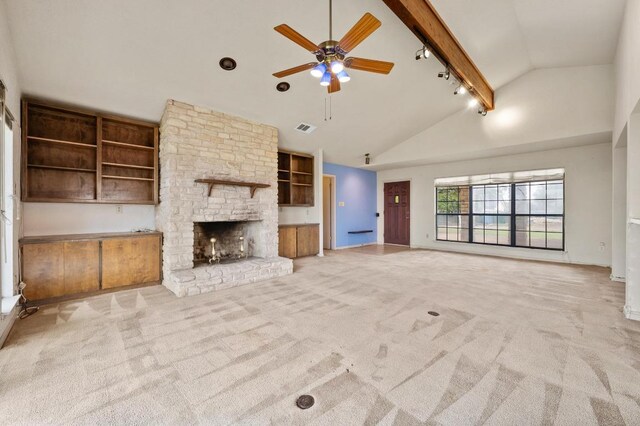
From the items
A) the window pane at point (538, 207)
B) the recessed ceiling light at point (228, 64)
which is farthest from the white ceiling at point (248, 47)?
the window pane at point (538, 207)

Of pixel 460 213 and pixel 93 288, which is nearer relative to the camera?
pixel 93 288

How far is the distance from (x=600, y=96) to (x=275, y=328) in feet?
21.6

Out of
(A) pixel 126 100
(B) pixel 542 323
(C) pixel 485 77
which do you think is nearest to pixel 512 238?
(C) pixel 485 77

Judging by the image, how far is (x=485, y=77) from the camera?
5.39m

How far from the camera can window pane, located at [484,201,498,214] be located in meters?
6.97

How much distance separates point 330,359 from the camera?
2229 mm

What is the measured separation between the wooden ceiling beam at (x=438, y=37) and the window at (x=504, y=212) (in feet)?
8.70

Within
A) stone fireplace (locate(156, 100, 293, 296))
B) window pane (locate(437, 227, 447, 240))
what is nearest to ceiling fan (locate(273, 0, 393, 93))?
stone fireplace (locate(156, 100, 293, 296))

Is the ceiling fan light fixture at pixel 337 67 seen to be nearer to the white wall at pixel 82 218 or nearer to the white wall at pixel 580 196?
the white wall at pixel 82 218

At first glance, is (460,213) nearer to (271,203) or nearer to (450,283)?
(450,283)

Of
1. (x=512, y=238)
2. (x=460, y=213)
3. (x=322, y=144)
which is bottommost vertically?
(x=512, y=238)

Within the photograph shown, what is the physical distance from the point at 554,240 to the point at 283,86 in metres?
6.64

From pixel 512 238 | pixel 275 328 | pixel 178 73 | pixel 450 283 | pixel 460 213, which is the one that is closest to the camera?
pixel 275 328

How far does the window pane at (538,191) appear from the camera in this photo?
20.7 feet
